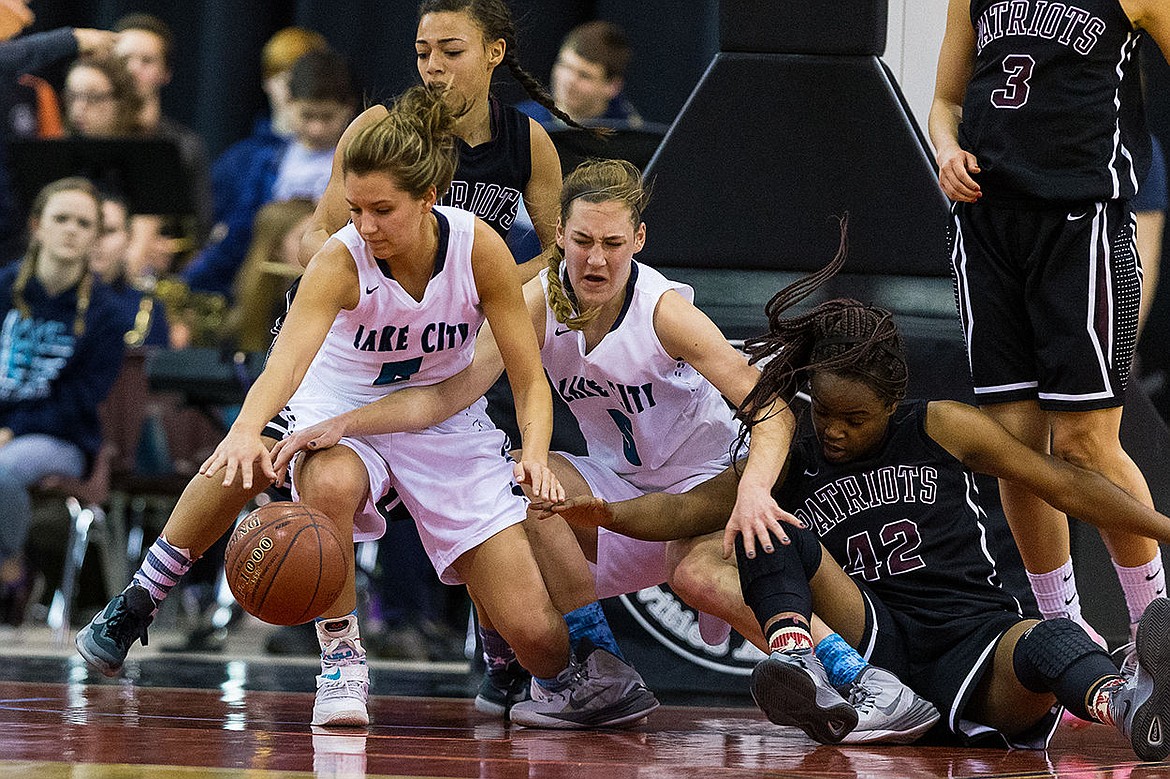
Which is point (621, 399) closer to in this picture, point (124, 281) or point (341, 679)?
point (341, 679)

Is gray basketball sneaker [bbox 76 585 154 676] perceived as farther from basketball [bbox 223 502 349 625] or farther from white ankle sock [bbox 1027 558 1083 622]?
white ankle sock [bbox 1027 558 1083 622]

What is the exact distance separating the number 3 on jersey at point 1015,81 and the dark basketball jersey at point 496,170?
1175 mm

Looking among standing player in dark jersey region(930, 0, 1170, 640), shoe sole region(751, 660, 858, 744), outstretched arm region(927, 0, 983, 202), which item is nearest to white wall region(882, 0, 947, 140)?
outstretched arm region(927, 0, 983, 202)

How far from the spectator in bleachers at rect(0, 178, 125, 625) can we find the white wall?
3.32 metres

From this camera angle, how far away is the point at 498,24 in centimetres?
413

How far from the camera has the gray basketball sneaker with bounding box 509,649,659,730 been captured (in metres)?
3.62

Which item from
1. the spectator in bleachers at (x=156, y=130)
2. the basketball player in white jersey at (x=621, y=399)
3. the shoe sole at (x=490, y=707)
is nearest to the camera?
the basketball player in white jersey at (x=621, y=399)

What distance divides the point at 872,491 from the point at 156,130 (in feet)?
17.0

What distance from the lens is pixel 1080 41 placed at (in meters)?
3.63

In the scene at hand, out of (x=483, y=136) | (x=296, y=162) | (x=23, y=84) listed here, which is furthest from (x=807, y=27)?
(x=23, y=84)

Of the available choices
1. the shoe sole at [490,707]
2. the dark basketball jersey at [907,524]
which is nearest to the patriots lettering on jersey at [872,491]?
the dark basketball jersey at [907,524]

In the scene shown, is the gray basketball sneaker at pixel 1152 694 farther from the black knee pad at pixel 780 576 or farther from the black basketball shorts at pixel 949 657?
the black knee pad at pixel 780 576

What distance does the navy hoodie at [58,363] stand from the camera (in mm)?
6352

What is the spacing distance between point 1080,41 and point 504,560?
172 cm
